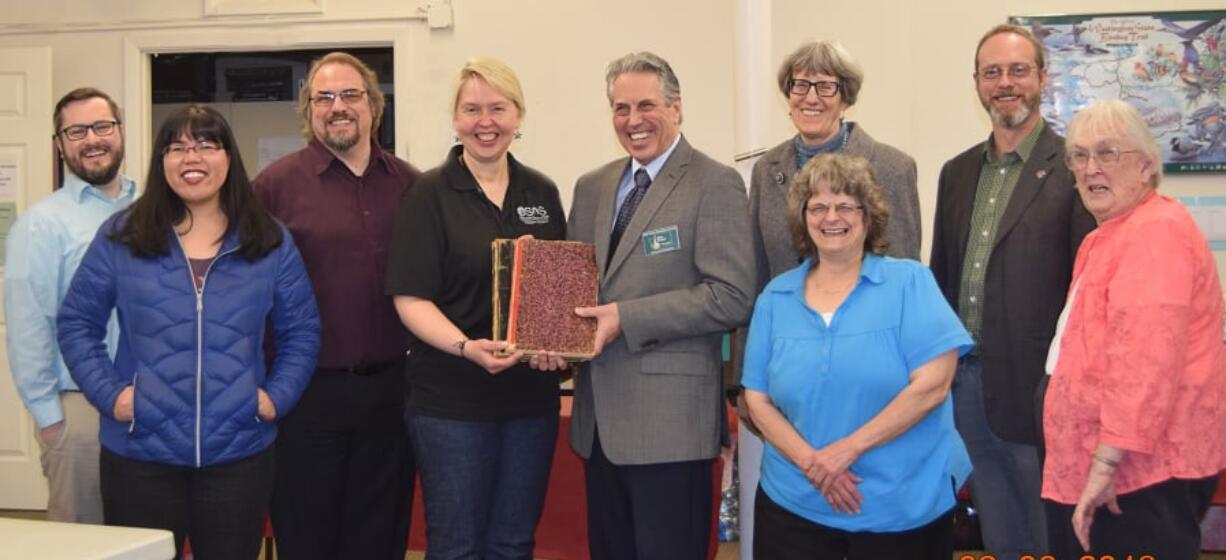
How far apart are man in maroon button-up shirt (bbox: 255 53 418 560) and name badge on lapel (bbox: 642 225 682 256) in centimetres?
79

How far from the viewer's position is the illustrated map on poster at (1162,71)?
502 cm

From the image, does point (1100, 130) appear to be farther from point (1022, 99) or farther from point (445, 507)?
point (445, 507)

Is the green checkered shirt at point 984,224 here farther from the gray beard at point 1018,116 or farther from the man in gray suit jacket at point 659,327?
the man in gray suit jacket at point 659,327

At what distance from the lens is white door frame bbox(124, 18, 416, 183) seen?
18.5ft

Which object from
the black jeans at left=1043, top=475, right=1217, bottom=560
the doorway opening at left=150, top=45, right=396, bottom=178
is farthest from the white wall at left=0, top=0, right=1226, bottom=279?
the black jeans at left=1043, top=475, right=1217, bottom=560

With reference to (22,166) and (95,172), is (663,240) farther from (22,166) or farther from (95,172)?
(22,166)

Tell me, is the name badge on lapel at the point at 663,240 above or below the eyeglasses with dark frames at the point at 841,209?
below

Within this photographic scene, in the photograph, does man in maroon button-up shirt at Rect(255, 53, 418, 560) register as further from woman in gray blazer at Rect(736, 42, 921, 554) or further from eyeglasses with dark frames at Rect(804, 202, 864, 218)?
eyeglasses with dark frames at Rect(804, 202, 864, 218)

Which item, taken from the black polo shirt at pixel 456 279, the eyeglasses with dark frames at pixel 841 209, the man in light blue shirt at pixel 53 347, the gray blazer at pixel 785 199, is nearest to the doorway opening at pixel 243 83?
the man in light blue shirt at pixel 53 347

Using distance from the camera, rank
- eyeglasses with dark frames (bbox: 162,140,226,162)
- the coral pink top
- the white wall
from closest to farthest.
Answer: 1. the coral pink top
2. eyeglasses with dark frames (bbox: 162,140,226,162)
3. the white wall

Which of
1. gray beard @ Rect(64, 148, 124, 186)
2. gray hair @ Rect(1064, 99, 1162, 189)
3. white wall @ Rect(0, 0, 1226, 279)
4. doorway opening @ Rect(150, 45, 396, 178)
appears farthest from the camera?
doorway opening @ Rect(150, 45, 396, 178)

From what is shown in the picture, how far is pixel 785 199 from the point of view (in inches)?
112

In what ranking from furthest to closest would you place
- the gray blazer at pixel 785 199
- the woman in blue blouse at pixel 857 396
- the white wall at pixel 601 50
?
the white wall at pixel 601 50, the gray blazer at pixel 785 199, the woman in blue blouse at pixel 857 396

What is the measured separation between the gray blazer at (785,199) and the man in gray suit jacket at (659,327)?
0.81 ft
